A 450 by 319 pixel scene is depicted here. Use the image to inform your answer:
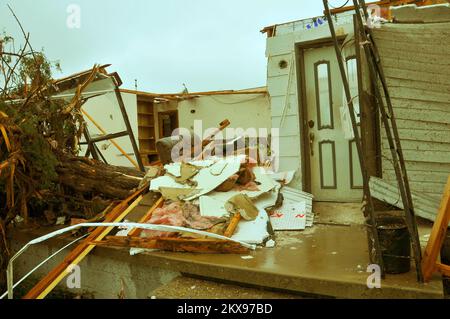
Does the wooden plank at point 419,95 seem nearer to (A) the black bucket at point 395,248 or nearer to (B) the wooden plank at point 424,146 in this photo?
(B) the wooden plank at point 424,146

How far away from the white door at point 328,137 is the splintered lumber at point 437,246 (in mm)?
2597

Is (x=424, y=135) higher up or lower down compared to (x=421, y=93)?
lower down

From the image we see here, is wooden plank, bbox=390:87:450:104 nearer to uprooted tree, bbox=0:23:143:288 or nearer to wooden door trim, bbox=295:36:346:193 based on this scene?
wooden door trim, bbox=295:36:346:193

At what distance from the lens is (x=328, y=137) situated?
5.44m

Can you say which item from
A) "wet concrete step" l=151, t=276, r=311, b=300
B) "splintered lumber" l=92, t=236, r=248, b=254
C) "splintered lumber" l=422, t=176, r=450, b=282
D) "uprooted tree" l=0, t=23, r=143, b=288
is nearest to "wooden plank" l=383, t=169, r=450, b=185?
"splintered lumber" l=422, t=176, r=450, b=282

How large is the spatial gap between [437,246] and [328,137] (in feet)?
9.90

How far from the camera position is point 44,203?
520cm

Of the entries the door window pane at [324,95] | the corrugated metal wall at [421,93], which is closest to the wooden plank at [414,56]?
the corrugated metal wall at [421,93]

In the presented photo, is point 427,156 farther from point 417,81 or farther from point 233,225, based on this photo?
point 233,225

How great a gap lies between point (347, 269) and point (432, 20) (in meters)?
3.41

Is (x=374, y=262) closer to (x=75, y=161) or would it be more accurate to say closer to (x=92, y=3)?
(x=75, y=161)

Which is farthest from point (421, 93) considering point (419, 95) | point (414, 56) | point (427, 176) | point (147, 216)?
point (147, 216)

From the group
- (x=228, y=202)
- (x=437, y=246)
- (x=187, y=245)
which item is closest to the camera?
(x=437, y=246)

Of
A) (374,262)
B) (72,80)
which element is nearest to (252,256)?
(374,262)
